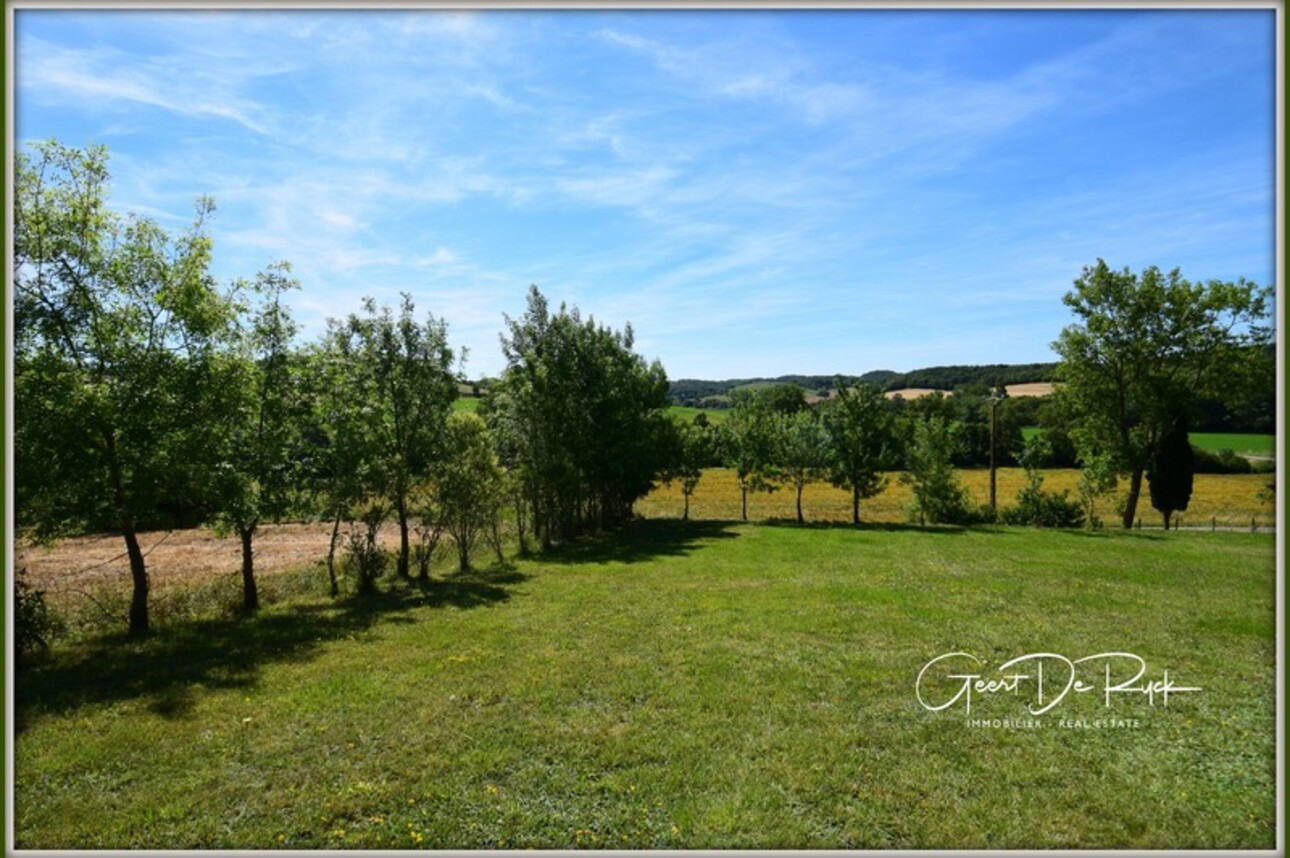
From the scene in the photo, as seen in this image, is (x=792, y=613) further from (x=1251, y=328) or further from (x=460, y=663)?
(x=1251, y=328)

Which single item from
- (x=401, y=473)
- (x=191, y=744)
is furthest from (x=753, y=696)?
(x=401, y=473)

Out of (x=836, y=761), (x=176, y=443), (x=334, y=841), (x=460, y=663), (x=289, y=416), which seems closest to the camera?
(x=334, y=841)

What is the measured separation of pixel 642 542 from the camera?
105ft

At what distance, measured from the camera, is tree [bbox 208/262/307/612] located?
1577 centimetres

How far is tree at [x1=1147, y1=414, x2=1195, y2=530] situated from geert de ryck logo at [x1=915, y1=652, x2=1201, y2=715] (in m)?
31.5

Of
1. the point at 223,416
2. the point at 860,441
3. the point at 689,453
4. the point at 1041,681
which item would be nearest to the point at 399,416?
the point at 223,416

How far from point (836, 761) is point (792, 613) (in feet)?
25.2

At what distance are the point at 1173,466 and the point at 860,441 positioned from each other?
1691 cm

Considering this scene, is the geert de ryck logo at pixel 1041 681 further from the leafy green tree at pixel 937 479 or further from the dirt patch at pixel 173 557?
the leafy green tree at pixel 937 479

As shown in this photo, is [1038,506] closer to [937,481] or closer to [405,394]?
[937,481]

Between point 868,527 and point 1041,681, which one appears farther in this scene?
point 868,527

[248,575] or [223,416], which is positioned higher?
[223,416]

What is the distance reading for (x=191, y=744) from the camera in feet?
27.4

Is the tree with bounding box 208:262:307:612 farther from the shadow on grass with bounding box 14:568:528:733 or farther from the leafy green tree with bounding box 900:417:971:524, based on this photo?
the leafy green tree with bounding box 900:417:971:524
